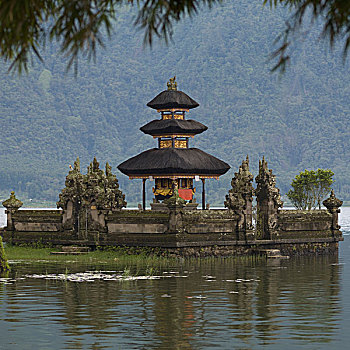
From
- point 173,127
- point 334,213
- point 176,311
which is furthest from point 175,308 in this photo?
point 173,127

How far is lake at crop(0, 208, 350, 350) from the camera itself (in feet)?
73.4

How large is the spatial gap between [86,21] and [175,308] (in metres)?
17.1

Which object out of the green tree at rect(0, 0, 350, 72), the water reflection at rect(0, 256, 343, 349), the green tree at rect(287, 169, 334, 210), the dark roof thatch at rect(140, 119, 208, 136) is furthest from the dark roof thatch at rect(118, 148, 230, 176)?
the green tree at rect(0, 0, 350, 72)

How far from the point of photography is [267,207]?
52.3 meters

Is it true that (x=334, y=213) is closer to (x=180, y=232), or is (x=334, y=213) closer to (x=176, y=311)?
(x=180, y=232)

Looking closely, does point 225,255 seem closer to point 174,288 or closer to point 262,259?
point 262,259

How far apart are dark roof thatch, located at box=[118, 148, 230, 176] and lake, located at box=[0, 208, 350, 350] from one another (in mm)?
15365

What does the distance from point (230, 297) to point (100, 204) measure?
20255mm

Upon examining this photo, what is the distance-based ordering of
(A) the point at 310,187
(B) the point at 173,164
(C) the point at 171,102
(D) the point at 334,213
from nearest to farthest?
1. (D) the point at 334,213
2. (B) the point at 173,164
3. (C) the point at 171,102
4. (A) the point at 310,187

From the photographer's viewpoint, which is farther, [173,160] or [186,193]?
[186,193]

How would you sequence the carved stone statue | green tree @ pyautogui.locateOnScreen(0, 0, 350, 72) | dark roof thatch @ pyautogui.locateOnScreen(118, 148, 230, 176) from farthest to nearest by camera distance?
dark roof thatch @ pyautogui.locateOnScreen(118, 148, 230, 176) → the carved stone statue → green tree @ pyautogui.locateOnScreen(0, 0, 350, 72)

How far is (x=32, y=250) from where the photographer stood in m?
51.0

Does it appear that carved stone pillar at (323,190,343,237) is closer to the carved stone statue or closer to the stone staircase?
the carved stone statue

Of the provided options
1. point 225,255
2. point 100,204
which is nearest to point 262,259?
point 225,255
